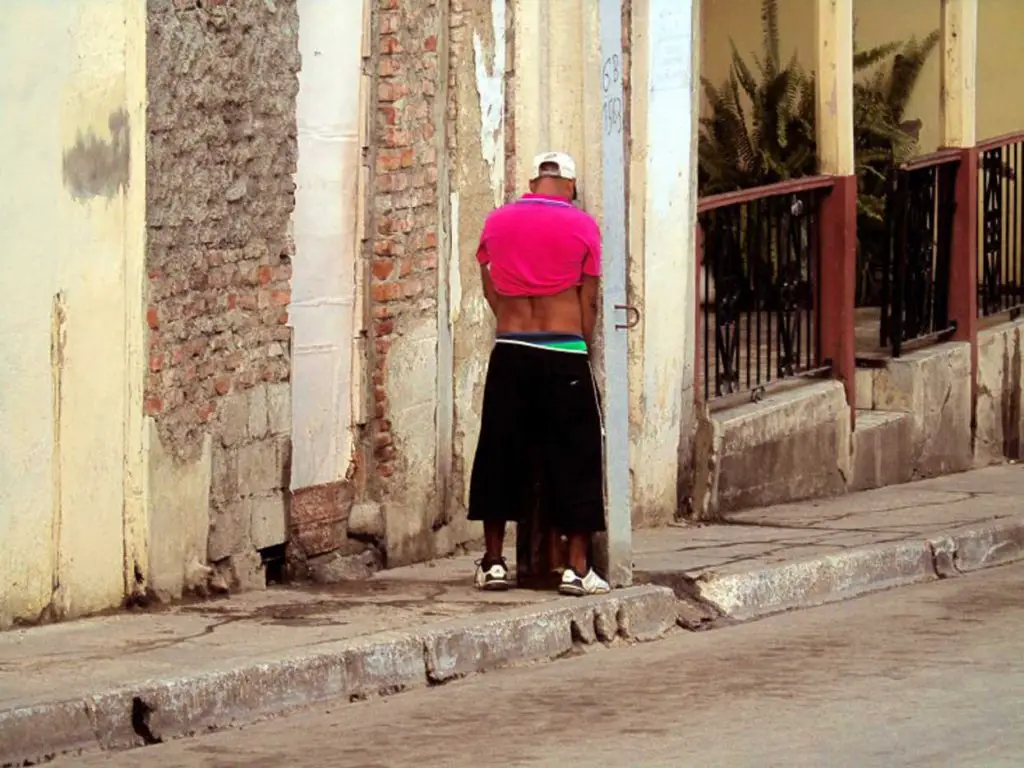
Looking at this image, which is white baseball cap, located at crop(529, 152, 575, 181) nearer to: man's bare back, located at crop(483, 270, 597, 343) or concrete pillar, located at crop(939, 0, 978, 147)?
man's bare back, located at crop(483, 270, 597, 343)

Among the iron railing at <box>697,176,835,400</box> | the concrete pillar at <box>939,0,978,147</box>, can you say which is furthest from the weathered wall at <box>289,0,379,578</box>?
the concrete pillar at <box>939,0,978,147</box>

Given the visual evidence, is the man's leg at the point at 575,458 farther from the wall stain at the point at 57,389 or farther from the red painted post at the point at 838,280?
the red painted post at the point at 838,280

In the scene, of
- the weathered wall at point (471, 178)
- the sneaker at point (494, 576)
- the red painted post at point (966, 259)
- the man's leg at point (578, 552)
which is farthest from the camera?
the red painted post at point (966, 259)

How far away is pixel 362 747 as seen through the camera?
25.0ft

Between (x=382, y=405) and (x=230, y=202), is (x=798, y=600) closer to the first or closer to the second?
(x=382, y=405)

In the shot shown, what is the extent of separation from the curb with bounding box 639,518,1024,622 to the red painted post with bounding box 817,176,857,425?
6.25ft

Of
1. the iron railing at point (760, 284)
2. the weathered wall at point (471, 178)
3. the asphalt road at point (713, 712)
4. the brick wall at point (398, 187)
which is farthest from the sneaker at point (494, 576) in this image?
the iron railing at point (760, 284)

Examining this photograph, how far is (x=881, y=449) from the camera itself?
582 inches

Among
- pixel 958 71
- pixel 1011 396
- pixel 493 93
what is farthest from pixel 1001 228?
pixel 493 93

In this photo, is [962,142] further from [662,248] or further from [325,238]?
[325,238]

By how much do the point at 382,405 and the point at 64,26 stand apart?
2.43 metres

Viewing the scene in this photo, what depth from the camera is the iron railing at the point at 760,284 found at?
43.9 feet

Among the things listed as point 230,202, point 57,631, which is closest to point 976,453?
point 230,202

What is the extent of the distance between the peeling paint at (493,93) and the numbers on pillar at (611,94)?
1439mm
